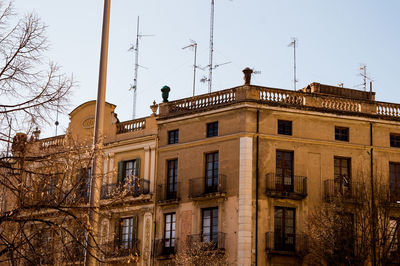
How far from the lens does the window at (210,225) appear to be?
39456 mm

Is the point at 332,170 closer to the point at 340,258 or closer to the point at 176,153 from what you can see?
the point at 340,258

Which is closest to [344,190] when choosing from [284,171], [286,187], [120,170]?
[286,187]

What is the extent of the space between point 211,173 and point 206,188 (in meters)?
0.84

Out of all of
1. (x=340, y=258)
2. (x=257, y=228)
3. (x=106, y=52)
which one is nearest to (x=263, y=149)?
(x=257, y=228)

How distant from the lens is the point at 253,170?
39.3 m

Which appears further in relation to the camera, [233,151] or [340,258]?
[233,151]

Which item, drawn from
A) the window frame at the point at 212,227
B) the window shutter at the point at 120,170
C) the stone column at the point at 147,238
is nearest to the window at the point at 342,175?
the window frame at the point at 212,227

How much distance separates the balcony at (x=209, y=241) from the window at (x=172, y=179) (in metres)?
3.02

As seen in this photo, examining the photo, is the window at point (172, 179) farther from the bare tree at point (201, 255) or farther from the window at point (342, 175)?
the window at point (342, 175)

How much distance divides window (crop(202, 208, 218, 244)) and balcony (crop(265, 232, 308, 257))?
2739 millimetres

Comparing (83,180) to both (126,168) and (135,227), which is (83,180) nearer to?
(135,227)

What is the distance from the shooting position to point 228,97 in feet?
134

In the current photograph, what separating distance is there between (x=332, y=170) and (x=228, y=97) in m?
6.64

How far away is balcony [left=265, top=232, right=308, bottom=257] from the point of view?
38344 millimetres
